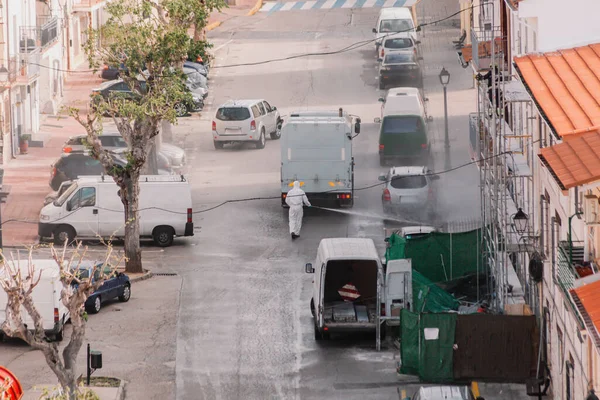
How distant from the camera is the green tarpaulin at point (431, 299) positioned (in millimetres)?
29609

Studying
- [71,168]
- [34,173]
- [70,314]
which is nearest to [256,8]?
[34,173]

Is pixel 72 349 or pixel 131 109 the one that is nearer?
pixel 72 349

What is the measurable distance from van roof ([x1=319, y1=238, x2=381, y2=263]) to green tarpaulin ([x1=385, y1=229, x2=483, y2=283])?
8.61ft

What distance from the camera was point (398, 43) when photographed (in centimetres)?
5994

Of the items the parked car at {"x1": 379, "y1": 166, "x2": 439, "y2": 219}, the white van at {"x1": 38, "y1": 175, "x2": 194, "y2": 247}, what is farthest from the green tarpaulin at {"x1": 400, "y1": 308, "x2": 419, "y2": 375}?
the parked car at {"x1": 379, "y1": 166, "x2": 439, "y2": 219}

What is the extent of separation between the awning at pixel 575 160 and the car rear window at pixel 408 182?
69.6ft

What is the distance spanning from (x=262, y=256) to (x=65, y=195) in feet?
19.6

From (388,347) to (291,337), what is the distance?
7.30 ft

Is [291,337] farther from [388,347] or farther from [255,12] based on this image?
[255,12]

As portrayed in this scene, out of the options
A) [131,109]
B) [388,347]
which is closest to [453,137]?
[131,109]

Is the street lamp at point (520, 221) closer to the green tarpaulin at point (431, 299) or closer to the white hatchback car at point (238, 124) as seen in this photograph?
the green tarpaulin at point (431, 299)

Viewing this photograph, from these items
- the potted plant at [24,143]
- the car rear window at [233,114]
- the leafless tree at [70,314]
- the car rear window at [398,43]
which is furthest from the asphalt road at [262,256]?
the potted plant at [24,143]

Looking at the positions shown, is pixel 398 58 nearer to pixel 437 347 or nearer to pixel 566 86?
pixel 437 347

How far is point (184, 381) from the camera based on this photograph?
90.1 feet
